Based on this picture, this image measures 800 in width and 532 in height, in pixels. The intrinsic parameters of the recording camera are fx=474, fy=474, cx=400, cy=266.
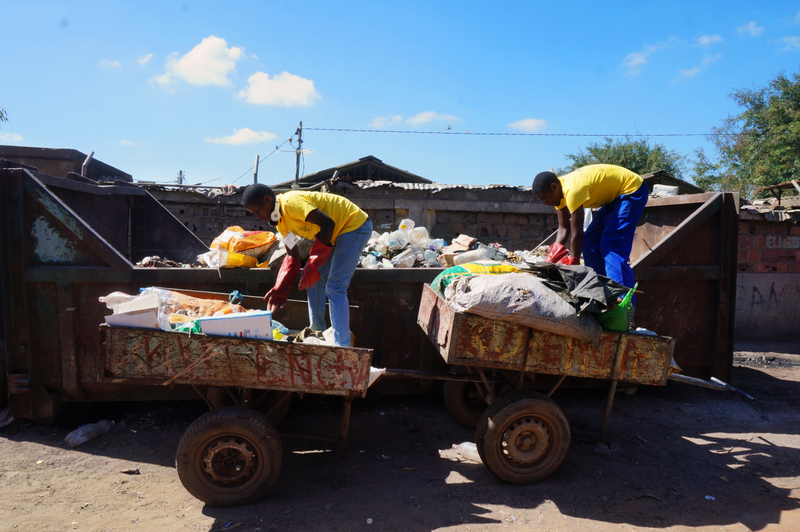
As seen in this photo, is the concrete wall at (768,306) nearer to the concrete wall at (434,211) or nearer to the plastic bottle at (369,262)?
the concrete wall at (434,211)

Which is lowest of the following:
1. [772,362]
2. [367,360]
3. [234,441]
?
[772,362]

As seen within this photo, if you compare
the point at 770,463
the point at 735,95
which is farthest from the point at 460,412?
the point at 735,95

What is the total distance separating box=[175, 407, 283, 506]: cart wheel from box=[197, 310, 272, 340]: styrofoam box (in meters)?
0.42

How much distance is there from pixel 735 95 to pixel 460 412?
2414cm

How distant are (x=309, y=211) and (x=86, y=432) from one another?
2233mm

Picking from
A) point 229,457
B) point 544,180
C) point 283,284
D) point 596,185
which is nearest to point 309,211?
point 283,284

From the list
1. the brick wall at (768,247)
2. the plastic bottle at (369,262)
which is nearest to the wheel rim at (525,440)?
the plastic bottle at (369,262)

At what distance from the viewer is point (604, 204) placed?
3922 millimetres

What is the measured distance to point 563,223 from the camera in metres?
3.96

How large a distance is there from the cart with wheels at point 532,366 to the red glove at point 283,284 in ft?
3.50

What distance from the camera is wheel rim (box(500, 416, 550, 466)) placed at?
276cm

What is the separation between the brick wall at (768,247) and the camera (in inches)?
288

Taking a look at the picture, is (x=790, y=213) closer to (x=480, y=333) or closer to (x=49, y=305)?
(x=480, y=333)

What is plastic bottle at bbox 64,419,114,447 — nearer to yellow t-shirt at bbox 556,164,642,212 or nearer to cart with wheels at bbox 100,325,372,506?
cart with wheels at bbox 100,325,372,506
